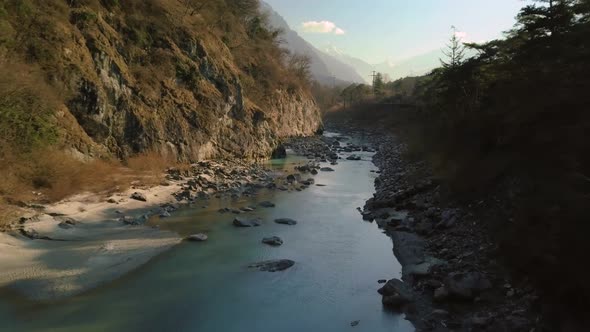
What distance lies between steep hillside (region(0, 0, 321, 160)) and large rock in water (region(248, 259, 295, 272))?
10266 millimetres

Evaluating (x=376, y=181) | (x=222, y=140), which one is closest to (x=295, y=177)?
(x=376, y=181)

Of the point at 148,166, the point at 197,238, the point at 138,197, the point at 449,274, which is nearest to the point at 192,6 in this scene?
the point at 148,166

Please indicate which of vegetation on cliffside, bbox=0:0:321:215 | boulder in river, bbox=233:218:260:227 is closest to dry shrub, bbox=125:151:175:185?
vegetation on cliffside, bbox=0:0:321:215

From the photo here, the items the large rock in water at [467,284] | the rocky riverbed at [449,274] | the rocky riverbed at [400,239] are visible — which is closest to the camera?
the rocky riverbed at [449,274]

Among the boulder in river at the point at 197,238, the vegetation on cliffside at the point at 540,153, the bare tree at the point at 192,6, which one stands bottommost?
the boulder in river at the point at 197,238

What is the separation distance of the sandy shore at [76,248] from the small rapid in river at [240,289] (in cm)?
52

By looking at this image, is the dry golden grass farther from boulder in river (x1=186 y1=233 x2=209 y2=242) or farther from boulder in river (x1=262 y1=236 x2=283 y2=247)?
boulder in river (x1=262 y1=236 x2=283 y2=247)

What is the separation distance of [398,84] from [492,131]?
10807cm

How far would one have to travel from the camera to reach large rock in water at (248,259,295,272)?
38.5ft

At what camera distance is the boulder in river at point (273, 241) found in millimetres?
13953

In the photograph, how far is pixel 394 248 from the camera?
44.9ft

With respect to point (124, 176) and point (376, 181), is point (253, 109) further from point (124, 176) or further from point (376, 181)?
point (124, 176)

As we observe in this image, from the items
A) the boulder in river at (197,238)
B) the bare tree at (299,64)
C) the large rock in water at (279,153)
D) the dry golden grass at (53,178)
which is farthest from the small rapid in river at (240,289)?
the bare tree at (299,64)

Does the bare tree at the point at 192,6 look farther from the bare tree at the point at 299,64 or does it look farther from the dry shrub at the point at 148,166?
the bare tree at the point at 299,64
